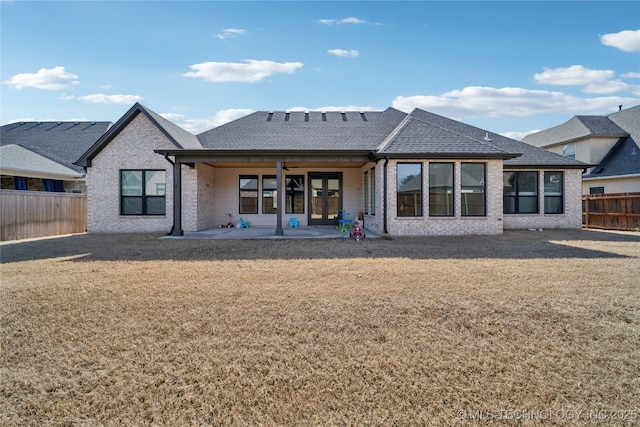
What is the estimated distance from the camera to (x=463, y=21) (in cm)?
1187

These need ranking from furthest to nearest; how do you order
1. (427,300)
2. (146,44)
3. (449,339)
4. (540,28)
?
(540,28) < (146,44) < (427,300) < (449,339)

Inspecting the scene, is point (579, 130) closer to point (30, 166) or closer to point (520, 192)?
point (520, 192)

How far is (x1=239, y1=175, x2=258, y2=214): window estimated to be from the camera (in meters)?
16.6

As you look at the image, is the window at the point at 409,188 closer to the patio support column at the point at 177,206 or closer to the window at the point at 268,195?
the window at the point at 268,195

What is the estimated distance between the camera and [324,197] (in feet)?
54.7

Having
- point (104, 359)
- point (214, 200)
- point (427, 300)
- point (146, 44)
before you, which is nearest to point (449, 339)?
point (427, 300)

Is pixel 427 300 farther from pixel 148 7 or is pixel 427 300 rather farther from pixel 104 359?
pixel 148 7

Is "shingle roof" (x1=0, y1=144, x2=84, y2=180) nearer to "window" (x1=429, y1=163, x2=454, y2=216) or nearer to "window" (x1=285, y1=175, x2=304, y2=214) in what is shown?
"window" (x1=285, y1=175, x2=304, y2=214)

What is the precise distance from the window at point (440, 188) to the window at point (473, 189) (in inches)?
19.4

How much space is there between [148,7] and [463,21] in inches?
407

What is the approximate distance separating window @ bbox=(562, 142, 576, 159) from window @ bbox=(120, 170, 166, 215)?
957 inches

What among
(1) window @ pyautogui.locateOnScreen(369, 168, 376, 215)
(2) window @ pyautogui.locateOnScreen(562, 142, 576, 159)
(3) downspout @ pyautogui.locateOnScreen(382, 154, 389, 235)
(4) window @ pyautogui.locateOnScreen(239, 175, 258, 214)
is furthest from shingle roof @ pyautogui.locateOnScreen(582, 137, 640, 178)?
(4) window @ pyautogui.locateOnScreen(239, 175, 258, 214)

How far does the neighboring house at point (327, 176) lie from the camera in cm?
1245

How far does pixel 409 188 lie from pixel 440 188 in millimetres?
1186
